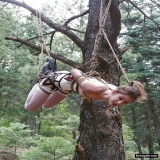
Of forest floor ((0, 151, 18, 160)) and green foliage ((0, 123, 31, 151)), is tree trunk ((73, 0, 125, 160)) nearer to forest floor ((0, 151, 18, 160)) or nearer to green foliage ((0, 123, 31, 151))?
green foliage ((0, 123, 31, 151))

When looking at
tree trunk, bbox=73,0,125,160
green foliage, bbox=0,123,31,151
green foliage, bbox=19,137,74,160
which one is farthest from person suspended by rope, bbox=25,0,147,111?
green foliage, bbox=0,123,31,151

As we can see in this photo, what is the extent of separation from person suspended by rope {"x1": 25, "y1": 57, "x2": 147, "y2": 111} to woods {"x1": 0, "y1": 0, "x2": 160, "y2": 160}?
0.29 m

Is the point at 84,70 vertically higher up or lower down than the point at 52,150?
higher up

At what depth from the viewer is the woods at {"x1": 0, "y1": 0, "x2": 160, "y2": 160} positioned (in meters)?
2.47

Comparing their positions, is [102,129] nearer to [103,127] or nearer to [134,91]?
[103,127]

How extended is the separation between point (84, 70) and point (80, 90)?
1038 mm

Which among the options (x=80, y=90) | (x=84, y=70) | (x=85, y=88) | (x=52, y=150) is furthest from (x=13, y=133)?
(x=85, y=88)

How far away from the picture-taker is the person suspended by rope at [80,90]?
1.57 m

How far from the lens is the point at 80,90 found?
5.94ft

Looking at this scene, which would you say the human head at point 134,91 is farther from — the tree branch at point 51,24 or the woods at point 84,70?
the tree branch at point 51,24

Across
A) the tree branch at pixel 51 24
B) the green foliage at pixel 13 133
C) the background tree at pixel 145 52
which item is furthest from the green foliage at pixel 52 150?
the background tree at pixel 145 52

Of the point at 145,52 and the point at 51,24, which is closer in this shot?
the point at 51,24

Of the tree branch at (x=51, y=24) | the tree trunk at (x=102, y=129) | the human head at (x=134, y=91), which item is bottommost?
the tree trunk at (x=102, y=129)

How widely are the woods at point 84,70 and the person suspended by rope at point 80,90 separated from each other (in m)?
0.29
